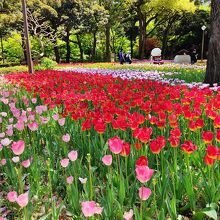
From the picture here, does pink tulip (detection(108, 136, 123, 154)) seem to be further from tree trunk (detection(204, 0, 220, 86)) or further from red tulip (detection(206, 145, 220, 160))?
tree trunk (detection(204, 0, 220, 86))

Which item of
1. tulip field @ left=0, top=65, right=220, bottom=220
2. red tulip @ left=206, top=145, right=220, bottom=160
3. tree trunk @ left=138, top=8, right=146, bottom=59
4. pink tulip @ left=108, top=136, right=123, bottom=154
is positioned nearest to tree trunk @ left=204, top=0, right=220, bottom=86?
tulip field @ left=0, top=65, right=220, bottom=220

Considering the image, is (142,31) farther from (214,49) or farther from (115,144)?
(115,144)

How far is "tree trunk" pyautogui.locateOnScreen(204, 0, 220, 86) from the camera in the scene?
28.4ft

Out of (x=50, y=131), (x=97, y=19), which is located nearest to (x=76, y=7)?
(x=97, y=19)

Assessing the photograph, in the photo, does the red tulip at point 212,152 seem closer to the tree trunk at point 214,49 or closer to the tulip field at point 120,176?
the tulip field at point 120,176

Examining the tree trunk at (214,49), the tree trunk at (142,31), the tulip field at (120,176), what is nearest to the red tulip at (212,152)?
the tulip field at (120,176)

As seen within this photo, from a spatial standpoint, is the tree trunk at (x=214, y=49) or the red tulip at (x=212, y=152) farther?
Result: the tree trunk at (x=214, y=49)

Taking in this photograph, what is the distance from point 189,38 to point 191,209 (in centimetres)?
4467

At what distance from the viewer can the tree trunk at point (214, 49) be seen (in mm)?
8656

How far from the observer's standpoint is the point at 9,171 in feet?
10.5

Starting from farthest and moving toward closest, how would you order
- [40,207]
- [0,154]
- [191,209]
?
[0,154] → [40,207] → [191,209]

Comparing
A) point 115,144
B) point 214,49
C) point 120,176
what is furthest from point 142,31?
point 115,144

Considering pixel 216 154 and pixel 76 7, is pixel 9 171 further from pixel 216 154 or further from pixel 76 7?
pixel 76 7

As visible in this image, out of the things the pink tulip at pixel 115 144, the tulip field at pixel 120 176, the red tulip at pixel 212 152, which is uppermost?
the pink tulip at pixel 115 144
